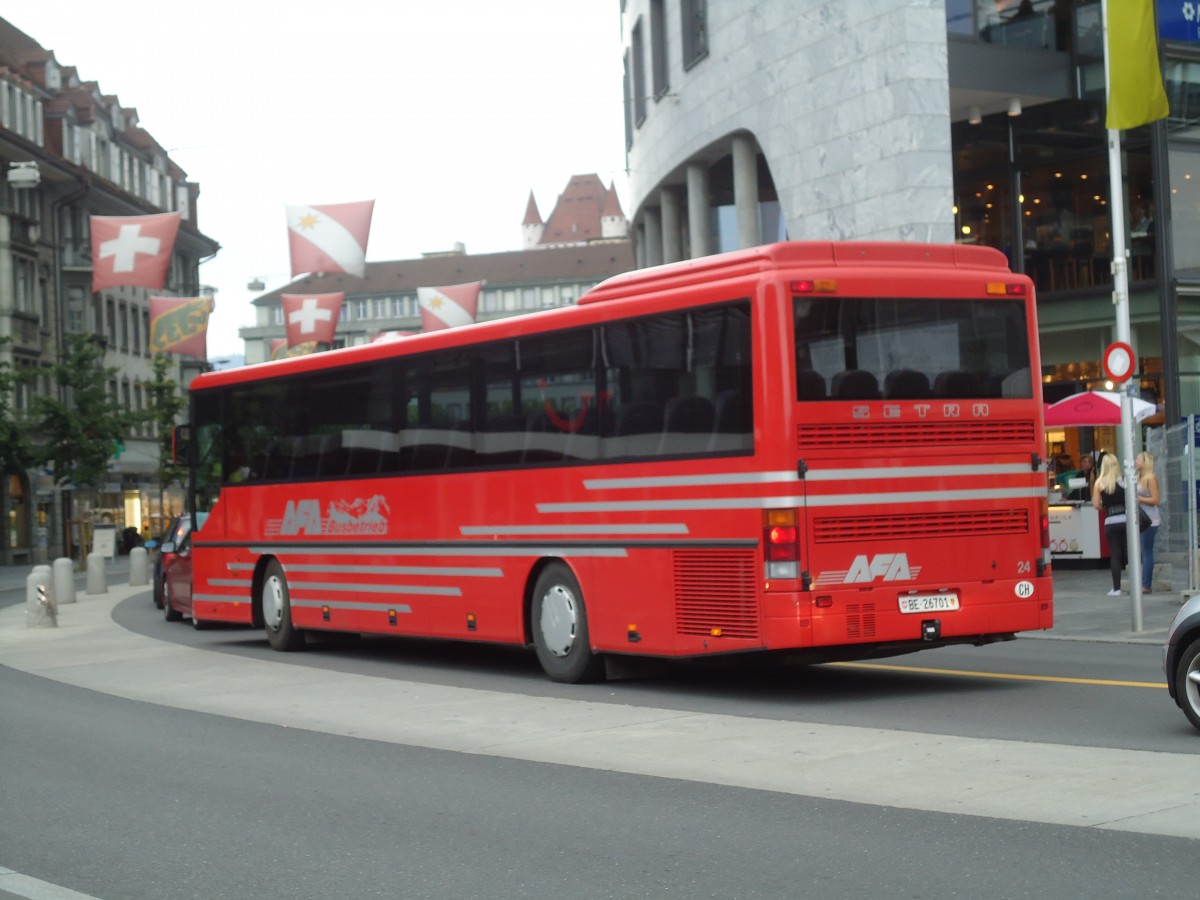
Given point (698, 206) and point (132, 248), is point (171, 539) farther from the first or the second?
point (698, 206)

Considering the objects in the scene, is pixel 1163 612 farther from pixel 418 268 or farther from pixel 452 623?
pixel 418 268

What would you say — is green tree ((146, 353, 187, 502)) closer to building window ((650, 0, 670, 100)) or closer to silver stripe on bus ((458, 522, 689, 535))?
building window ((650, 0, 670, 100))

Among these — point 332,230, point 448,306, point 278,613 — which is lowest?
point 278,613

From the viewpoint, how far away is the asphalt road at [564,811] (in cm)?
676

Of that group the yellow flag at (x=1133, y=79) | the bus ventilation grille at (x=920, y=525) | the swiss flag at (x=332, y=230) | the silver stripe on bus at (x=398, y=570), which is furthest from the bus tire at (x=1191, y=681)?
the swiss flag at (x=332, y=230)

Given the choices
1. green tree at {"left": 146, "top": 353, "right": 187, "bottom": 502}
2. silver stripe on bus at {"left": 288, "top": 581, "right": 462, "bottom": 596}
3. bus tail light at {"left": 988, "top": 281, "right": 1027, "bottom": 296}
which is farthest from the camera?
green tree at {"left": 146, "top": 353, "right": 187, "bottom": 502}

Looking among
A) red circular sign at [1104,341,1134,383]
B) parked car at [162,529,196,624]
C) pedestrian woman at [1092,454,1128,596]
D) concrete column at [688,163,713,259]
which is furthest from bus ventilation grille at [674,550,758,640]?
concrete column at [688,163,713,259]

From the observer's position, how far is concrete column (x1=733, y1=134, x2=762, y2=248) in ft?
121

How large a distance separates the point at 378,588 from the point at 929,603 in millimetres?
6707

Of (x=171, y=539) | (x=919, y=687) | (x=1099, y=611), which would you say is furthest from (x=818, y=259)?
(x=171, y=539)

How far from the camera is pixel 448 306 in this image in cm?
4222

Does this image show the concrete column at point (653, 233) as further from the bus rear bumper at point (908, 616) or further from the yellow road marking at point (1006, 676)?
the bus rear bumper at point (908, 616)

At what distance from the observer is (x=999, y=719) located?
1106 centimetres

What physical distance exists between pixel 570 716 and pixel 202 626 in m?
14.6
